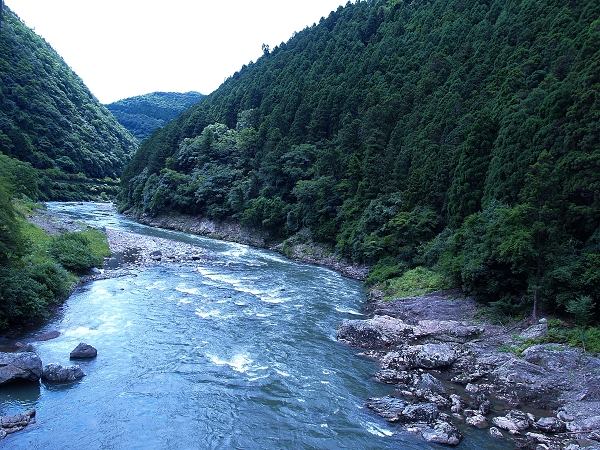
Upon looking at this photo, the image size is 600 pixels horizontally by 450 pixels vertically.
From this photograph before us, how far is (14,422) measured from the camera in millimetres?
11133

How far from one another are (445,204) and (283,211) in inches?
863

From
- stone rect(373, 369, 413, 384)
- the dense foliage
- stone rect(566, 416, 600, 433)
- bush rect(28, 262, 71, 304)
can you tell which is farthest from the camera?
bush rect(28, 262, 71, 304)

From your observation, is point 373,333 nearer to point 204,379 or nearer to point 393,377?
point 393,377

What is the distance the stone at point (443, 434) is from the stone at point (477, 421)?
0.78m

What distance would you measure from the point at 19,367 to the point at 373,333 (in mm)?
14074

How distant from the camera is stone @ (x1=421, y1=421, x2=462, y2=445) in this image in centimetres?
1132

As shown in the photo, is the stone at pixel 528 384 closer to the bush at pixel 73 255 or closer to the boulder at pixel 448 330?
the boulder at pixel 448 330

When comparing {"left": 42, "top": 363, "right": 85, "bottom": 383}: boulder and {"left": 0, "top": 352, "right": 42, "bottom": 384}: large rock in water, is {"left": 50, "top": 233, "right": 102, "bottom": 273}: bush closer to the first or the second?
{"left": 0, "top": 352, "right": 42, "bottom": 384}: large rock in water

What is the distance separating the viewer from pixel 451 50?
51.5 m

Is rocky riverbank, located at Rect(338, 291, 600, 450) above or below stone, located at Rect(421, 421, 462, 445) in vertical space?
above

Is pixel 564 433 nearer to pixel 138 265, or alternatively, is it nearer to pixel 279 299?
pixel 279 299

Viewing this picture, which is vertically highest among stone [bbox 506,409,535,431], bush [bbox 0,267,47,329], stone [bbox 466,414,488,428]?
stone [bbox 506,409,535,431]

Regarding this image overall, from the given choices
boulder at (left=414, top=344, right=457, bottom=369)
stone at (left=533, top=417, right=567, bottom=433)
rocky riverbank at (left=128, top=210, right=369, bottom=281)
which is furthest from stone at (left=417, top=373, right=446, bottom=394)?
rocky riverbank at (left=128, top=210, right=369, bottom=281)

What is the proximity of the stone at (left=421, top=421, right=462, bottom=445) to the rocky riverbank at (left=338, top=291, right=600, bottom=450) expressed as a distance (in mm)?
28
